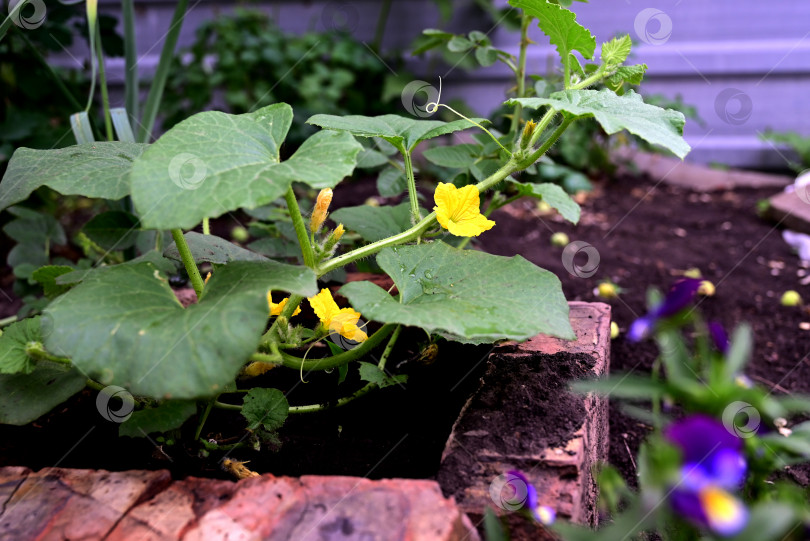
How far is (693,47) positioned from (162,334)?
3.73m

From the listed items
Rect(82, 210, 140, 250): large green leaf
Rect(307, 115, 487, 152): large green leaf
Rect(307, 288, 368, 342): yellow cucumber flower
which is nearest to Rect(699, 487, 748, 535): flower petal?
Rect(307, 288, 368, 342): yellow cucumber flower

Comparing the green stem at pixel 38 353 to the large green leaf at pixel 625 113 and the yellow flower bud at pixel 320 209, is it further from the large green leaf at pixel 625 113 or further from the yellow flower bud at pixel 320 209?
the large green leaf at pixel 625 113

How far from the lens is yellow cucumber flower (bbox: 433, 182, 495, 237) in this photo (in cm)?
108

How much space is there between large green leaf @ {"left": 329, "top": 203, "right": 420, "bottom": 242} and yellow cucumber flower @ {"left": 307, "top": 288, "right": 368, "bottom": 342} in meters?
0.23

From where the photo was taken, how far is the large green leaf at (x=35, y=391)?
0.94 metres

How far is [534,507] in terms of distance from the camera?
2.70 feet

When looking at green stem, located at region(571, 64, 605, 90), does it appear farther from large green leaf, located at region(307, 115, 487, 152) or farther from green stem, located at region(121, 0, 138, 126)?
green stem, located at region(121, 0, 138, 126)

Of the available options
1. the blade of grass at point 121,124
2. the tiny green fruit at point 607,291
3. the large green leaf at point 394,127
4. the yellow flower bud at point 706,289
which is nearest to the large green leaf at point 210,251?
the large green leaf at point 394,127

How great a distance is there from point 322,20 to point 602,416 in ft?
10.9

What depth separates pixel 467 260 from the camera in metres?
1.09

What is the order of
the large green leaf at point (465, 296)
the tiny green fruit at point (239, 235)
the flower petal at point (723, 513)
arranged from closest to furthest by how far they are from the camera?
1. the flower petal at point (723, 513)
2. the large green leaf at point (465, 296)
3. the tiny green fruit at point (239, 235)

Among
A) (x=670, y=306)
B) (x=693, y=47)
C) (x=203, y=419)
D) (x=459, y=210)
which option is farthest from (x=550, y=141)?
(x=693, y=47)

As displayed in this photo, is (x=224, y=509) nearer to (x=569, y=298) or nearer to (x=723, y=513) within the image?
(x=723, y=513)

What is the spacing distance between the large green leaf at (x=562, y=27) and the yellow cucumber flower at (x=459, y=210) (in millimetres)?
321
